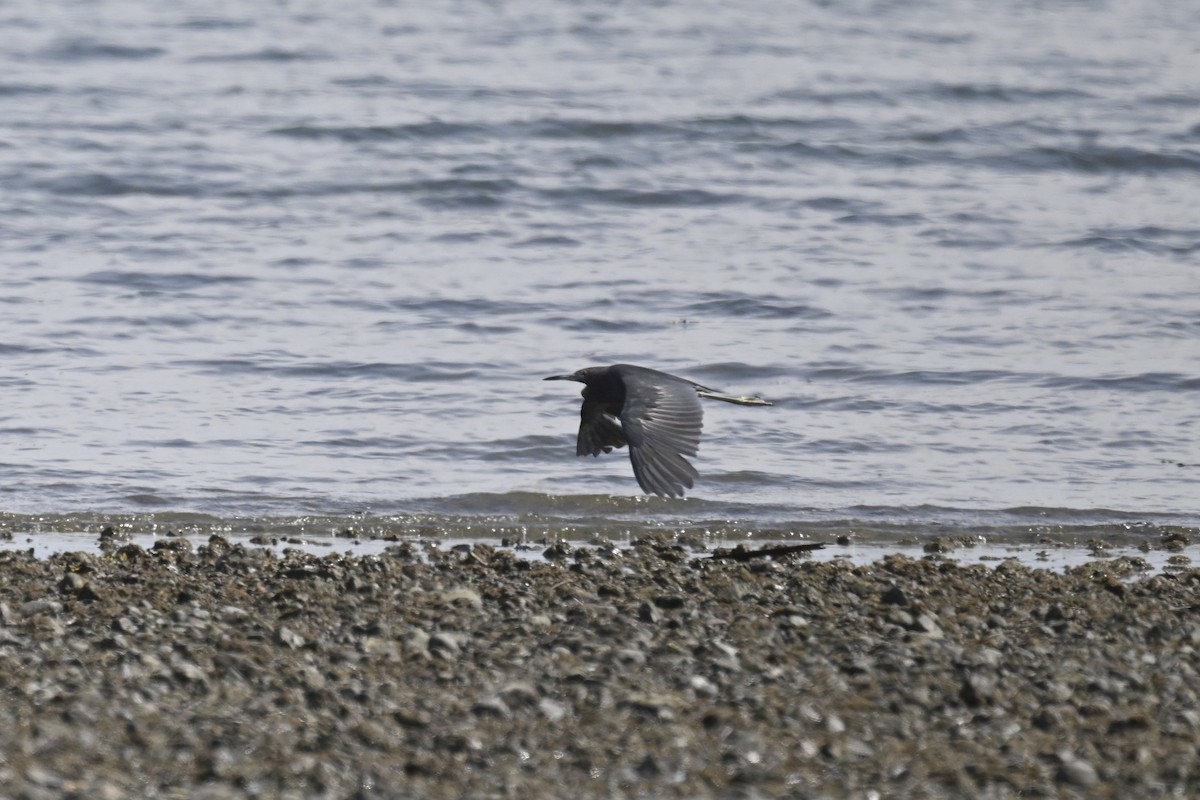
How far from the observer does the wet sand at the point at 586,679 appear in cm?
501

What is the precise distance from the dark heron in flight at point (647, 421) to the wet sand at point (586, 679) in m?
0.40

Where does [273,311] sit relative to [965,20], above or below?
below

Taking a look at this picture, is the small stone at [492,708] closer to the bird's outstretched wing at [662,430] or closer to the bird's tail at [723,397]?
the bird's outstretched wing at [662,430]

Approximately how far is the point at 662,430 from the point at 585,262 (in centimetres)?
762

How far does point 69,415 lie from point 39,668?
5.15 m

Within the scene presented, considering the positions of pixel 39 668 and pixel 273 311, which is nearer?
pixel 39 668

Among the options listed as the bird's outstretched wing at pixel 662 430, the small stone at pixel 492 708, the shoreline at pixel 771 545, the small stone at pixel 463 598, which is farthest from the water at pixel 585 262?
the small stone at pixel 492 708

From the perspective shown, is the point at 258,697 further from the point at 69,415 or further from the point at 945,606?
the point at 69,415

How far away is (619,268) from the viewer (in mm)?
15180

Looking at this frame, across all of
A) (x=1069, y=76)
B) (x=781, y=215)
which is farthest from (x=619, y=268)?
(x=1069, y=76)

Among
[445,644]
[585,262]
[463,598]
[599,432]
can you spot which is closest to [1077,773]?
[445,644]

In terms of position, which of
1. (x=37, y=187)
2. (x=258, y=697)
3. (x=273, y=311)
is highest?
(x=37, y=187)

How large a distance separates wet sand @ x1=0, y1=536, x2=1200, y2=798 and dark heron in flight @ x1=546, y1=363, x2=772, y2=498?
1.32 ft

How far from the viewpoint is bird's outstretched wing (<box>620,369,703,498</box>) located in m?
7.57
